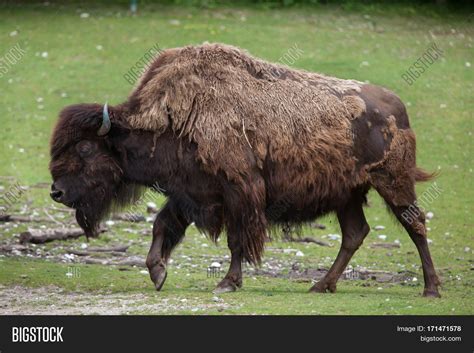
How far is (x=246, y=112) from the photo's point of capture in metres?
11.4

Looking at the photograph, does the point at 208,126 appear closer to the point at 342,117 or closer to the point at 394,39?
the point at 342,117

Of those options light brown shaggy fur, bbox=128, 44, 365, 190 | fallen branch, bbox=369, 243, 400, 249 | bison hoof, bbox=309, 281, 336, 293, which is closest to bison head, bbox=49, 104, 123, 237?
light brown shaggy fur, bbox=128, 44, 365, 190

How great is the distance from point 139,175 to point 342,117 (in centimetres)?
217

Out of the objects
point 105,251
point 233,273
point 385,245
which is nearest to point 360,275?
point 385,245

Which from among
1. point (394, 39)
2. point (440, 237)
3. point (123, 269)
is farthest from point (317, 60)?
point (123, 269)

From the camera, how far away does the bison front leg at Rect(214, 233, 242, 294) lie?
11215 millimetres

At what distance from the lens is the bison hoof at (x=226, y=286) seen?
36.7 feet

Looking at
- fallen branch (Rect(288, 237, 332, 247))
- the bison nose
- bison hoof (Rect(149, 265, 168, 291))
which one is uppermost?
the bison nose

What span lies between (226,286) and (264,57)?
1016cm

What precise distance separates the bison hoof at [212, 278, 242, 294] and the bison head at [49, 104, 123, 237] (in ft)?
4.95

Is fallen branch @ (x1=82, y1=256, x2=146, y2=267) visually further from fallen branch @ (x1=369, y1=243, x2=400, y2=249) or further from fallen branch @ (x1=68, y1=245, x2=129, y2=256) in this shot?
fallen branch @ (x1=369, y1=243, x2=400, y2=249)

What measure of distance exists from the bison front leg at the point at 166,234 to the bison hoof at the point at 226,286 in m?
0.58

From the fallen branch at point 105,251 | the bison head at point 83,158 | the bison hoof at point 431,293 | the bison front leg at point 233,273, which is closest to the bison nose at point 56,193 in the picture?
the bison head at point 83,158

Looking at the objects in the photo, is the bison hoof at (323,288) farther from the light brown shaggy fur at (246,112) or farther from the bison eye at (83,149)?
the bison eye at (83,149)
